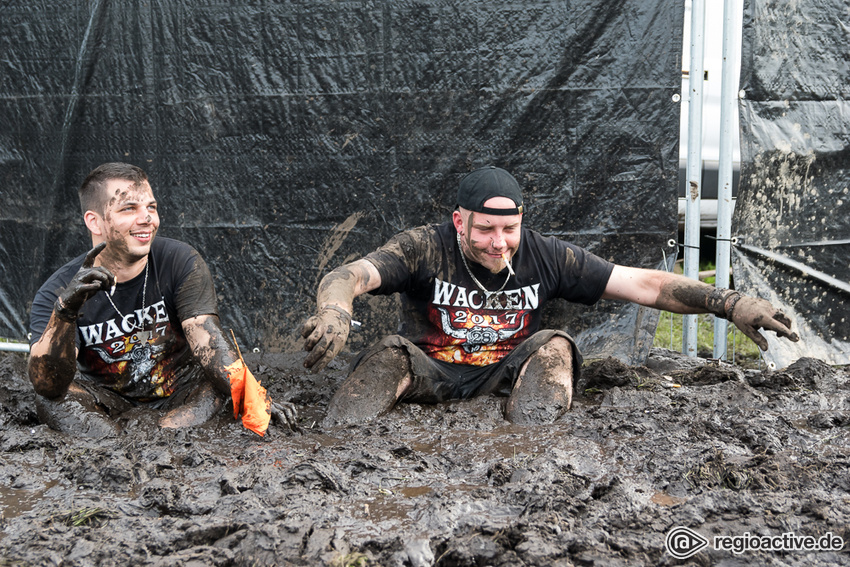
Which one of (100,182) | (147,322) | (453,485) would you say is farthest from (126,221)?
(453,485)

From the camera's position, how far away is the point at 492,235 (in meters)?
3.59

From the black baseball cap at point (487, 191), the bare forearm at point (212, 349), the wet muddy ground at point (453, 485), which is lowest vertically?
the wet muddy ground at point (453, 485)

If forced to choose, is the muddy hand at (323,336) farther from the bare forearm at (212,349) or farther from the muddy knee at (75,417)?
the muddy knee at (75,417)

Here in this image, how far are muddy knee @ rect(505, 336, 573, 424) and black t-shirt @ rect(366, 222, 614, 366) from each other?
0.98 feet

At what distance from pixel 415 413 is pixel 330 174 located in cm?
171

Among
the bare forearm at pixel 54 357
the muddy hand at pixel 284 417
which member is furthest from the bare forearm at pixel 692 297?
the bare forearm at pixel 54 357

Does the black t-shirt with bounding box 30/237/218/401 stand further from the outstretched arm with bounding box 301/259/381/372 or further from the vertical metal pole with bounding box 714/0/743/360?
the vertical metal pole with bounding box 714/0/743/360

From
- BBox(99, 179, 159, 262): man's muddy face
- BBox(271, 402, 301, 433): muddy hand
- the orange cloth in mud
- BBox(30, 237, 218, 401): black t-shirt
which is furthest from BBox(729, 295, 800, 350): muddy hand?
BBox(99, 179, 159, 262): man's muddy face

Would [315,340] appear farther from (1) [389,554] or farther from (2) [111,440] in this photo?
(1) [389,554]

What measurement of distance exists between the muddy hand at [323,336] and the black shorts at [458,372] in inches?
15.7

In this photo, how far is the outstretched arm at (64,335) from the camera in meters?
3.05

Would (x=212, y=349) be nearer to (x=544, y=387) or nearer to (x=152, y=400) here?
(x=152, y=400)

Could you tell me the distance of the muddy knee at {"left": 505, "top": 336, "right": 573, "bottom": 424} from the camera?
336 centimetres

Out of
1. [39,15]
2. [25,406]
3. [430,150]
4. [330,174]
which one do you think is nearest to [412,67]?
[430,150]
